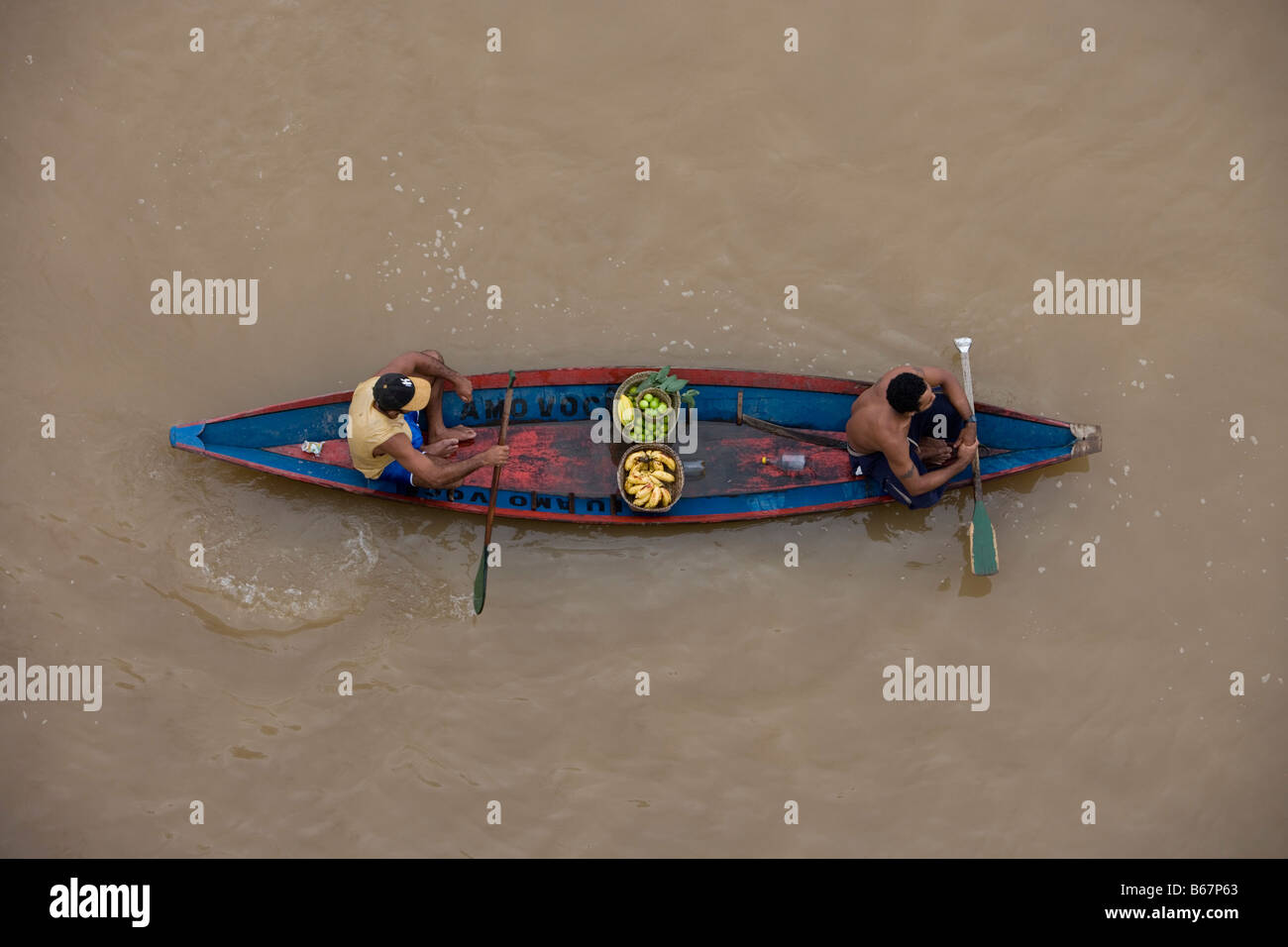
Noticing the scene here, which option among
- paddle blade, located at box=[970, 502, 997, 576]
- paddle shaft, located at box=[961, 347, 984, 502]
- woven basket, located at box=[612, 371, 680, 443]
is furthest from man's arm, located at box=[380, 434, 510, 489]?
paddle blade, located at box=[970, 502, 997, 576]

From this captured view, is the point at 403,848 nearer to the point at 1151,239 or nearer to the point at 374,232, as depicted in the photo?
the point at 374,232

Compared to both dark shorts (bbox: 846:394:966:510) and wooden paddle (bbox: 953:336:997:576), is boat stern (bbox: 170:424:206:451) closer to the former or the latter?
dark shorts (bbox: 846:394:966:510)

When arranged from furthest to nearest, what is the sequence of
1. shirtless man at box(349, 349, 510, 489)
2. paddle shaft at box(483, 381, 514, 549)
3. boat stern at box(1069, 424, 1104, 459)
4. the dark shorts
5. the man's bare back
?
boat stern at box(1069, 424, 1104, 459)
the dark shorts
paddle shaft at box(483, 381, 514, 549)
the man's bare back
shirtless man at box(349, 349, 510, 489)

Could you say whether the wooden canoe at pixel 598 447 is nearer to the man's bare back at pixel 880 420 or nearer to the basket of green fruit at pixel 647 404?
the basket of green fruit at pixel 647 404

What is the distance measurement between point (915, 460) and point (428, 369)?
11.9 ft

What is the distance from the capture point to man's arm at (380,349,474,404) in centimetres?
646

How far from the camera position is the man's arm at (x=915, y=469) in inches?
253

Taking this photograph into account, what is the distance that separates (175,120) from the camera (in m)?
7.84

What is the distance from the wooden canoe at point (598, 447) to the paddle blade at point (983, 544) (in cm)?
34

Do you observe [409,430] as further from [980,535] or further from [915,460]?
[980,535]

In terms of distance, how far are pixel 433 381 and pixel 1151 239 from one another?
609 cm

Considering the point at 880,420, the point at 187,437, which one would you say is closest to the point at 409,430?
the point at 187,437

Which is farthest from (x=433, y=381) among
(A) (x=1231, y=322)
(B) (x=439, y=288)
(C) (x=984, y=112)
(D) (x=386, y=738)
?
(A) (x=1231, y=322)

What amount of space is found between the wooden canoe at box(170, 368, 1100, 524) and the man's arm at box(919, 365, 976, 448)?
35cm
